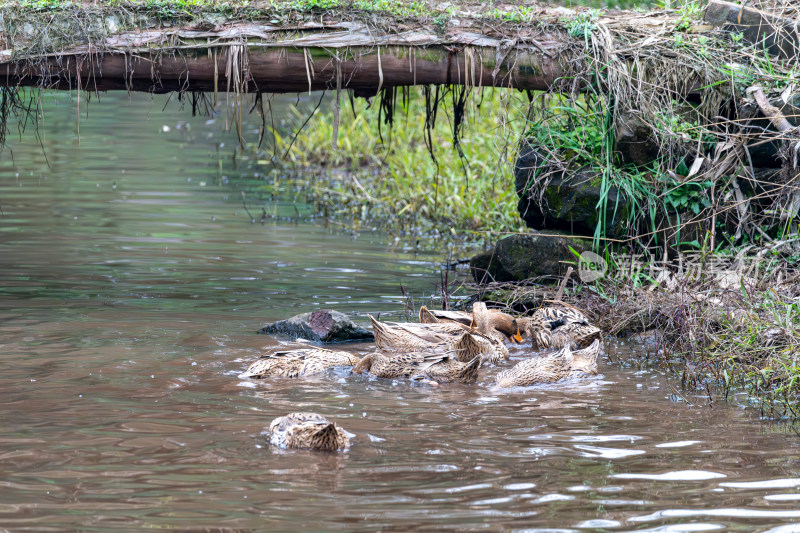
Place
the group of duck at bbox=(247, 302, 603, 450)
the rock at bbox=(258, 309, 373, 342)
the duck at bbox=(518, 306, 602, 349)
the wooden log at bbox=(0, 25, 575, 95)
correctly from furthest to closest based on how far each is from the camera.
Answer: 1. the wooden log at bbox=(0, 25, 575, 95)
2. the rock at bbox=(258, 309, 373, 342)
3. the duck at bbox=(518, 306, 602, 349)
4. the group of duck at bbox=(247, 302, 603, 450)

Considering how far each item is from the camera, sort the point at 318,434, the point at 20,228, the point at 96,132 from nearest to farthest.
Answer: the point at 318,434
the point at 20,228
the point at 96,132

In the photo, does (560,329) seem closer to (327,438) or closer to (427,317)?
(427,317)

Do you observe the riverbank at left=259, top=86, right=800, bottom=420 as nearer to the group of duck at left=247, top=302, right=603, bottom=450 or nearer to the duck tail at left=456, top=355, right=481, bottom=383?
the group of duck at left=247, top=302, right=603, bottom=450

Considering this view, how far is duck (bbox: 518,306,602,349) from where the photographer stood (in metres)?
8.33

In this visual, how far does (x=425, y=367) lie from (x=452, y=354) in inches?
9.5

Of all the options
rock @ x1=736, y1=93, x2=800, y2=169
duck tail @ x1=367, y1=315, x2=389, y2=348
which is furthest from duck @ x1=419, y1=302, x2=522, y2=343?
rock @ x1=736, y1=93, x2=800, y2=169

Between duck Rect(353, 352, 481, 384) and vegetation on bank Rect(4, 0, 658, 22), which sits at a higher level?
vegetation on bank Rect(4, 0, 658, 22)

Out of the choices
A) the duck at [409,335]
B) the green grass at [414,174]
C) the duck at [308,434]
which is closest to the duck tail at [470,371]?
the duck at [409,335]

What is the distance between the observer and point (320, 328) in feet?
28.3

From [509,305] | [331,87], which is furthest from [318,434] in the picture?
[331,87]

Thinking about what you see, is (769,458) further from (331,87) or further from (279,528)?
(331,87)

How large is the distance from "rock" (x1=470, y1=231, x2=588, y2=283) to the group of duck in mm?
1432

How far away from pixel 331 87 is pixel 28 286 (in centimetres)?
410

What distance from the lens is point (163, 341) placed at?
8.35m
